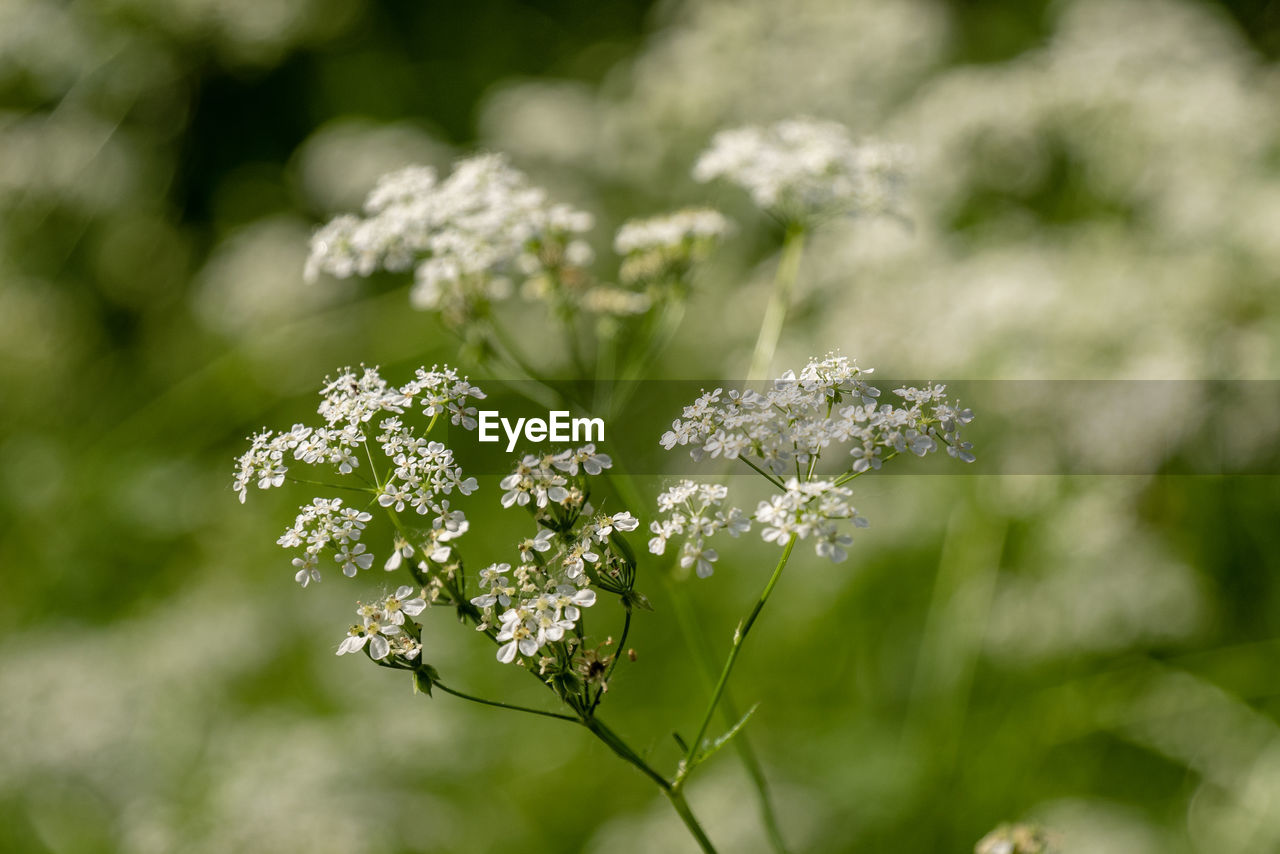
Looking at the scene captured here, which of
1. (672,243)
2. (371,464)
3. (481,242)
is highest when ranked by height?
(672,243)

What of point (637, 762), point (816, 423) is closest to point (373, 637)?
point (637, 762)

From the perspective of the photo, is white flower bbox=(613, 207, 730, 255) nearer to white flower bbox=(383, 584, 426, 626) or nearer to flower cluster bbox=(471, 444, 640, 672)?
flower cluster bbox=(471, 444, 640, 672)

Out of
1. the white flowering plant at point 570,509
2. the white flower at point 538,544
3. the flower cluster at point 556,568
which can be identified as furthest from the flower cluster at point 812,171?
the white flower at point 538,544

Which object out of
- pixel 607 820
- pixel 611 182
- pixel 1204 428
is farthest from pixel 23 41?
pixel 1204 428

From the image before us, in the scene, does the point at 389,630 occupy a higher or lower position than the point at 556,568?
lower

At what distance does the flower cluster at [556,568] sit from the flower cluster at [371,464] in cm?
17

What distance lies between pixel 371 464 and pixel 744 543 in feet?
14.6

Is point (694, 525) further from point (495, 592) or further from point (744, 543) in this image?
point (744, 543)

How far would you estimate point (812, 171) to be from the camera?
13.9 ft

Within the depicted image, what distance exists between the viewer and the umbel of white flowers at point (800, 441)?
239 cm

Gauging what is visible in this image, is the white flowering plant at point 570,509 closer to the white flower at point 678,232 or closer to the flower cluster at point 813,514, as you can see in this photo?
the flower cluster at point 813,514

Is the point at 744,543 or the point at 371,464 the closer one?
the point at 371,464

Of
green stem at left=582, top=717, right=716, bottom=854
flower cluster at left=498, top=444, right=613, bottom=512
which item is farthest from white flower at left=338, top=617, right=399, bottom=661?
green stem at left=582, top=717, right=716, bottom=854

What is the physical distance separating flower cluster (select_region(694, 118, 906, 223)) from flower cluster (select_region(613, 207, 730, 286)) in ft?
1.00
